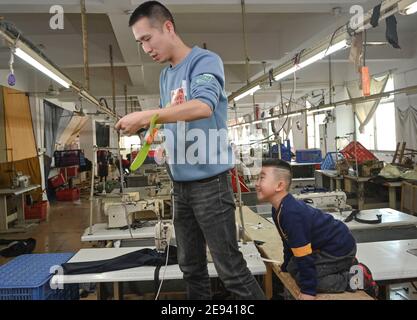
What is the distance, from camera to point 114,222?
349 centimetres

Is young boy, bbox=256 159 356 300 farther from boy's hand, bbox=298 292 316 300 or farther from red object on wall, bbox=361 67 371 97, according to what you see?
red object on wall, bbox=361 67 371 97

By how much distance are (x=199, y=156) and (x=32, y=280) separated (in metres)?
1.51

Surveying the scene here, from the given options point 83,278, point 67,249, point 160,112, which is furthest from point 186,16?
point 160,112

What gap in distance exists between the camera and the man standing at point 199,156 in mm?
1252

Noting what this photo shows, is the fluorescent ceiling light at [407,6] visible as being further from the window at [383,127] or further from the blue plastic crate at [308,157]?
the blue plastic crate at [308,157]

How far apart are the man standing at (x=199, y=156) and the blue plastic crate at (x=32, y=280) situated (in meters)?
1.19

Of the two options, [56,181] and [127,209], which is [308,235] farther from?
[56,181]

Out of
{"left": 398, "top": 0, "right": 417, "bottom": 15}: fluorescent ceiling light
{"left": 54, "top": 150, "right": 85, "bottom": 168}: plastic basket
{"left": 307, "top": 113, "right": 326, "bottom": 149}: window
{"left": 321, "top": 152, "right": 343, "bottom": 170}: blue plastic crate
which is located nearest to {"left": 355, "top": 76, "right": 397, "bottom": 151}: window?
{"left": 321, "top": 152, "right": 343, "bottom": 170}: blue plastic crate

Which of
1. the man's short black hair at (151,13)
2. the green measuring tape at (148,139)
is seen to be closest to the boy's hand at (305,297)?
the green measuring tape at (148,139)

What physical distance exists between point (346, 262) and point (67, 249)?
14.5 ft

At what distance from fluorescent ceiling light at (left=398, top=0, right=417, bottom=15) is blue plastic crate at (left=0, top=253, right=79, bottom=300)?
8.29ft

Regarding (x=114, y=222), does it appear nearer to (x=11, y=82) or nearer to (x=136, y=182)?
(x=11, y=82)

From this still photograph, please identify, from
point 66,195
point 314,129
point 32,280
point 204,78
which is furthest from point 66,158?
point 204,78
